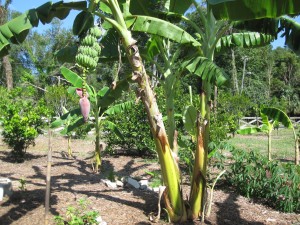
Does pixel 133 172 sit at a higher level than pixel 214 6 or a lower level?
lower

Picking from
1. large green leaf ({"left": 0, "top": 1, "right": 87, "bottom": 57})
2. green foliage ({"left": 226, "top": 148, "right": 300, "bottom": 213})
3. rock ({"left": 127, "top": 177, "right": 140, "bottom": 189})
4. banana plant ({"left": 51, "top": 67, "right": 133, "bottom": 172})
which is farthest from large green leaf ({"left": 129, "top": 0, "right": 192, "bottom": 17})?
rock ({"left": 127, "top": 177, "right": 140, "bottom": 189})

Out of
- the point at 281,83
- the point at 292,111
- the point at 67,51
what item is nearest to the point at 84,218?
the point at 67,51

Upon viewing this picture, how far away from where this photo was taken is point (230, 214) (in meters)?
5.64

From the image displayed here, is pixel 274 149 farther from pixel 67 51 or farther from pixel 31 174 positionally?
pixel 67 51

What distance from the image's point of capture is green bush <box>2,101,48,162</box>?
9094 millimetres

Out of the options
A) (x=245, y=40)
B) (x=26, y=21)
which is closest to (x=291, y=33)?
(x=245, y=40)

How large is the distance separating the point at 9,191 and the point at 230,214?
12.0ft

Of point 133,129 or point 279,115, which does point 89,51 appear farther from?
point 133,129

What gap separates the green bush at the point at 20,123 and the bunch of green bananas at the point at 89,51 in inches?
230

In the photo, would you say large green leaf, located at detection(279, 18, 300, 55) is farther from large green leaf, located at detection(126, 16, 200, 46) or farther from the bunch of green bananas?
the bunch of green bananas

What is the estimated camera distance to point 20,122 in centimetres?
912

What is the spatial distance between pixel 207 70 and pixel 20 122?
6.21m

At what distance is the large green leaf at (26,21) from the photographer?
421 centimetres

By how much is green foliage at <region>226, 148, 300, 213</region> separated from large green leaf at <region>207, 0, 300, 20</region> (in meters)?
3.38
